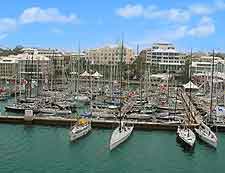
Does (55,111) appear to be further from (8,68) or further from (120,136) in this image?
(8,68)

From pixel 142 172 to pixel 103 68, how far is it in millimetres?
60471

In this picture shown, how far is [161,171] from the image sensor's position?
67.8 ft

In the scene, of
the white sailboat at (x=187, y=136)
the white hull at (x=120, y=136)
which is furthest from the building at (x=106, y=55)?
the white sailboat at (x=187, y=136)

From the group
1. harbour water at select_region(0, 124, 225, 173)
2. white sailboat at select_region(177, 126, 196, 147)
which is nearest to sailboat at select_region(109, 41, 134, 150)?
harbour water at select_region(0, 124, 225, 173)

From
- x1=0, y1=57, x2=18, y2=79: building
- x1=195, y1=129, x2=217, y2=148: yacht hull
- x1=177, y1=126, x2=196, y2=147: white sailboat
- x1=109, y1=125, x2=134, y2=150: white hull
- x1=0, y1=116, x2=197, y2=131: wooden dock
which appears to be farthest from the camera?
x1=0, y1=57, x2=18, y2=79: building

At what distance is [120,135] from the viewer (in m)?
25.8

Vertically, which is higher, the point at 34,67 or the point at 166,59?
the point at 166,59

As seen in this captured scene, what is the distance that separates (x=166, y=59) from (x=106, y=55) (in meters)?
12.6

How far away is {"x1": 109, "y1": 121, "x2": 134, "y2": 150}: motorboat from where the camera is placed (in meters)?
24.5

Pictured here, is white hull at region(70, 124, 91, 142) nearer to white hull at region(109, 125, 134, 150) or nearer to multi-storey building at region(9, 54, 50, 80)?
white hull at region(109, 125, 134, 150)

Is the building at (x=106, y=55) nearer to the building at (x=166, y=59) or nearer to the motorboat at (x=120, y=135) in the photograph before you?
the building at (x=166, y=59)

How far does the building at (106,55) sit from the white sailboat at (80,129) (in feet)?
194

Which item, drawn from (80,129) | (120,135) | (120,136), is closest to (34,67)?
(80,129)

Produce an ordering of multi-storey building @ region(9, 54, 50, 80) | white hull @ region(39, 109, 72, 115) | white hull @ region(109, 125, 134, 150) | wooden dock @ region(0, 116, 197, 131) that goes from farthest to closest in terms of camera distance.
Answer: multi-storey building @ region(9, 54, 50, 80) → white hull @ region(39, 109, 72, 115) → wooden dock @ region(0, 116, 197, 131) → white hull @ region(109, 125, 134, 150)
